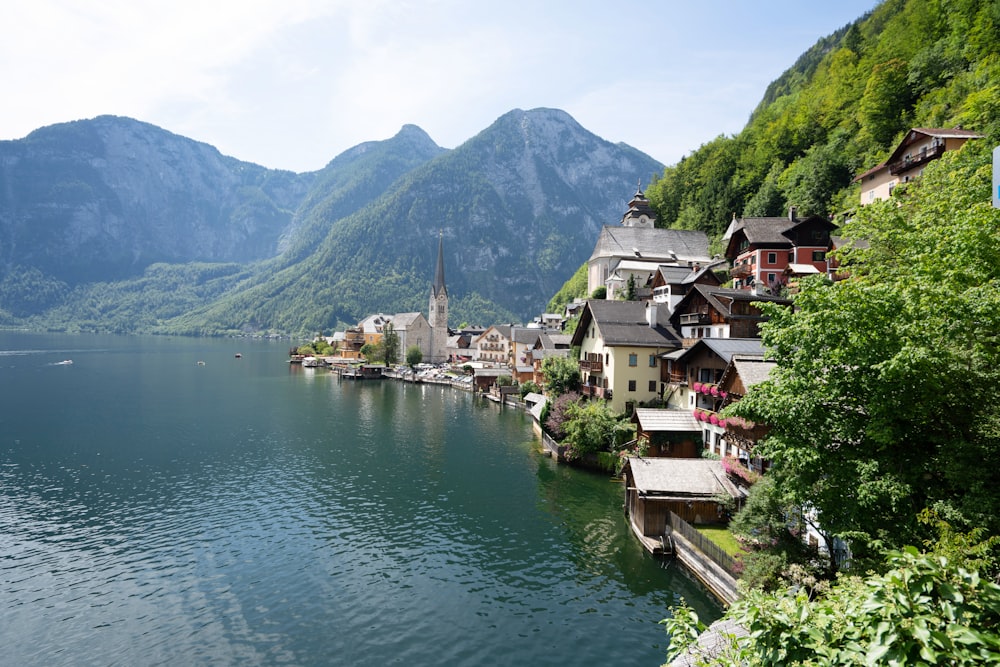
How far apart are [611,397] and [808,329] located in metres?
31.3

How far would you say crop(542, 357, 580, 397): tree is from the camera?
56.1m

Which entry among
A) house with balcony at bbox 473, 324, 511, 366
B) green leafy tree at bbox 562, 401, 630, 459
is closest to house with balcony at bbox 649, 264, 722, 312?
green leafy tree at bbox 562, 401, 630, 459

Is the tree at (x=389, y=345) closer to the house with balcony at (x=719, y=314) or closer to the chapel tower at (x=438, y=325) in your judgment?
the chapel tower at (x=438, y=325)

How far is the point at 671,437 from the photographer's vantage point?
133 feet

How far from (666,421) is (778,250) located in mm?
30084

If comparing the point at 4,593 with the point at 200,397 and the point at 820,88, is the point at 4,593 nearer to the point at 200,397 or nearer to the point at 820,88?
the point at 200,397

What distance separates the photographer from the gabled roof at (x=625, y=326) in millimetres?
48906

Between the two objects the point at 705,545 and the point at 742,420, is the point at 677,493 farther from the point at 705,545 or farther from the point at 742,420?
the point at 742,420

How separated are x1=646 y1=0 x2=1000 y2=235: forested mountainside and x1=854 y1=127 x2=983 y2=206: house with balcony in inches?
141

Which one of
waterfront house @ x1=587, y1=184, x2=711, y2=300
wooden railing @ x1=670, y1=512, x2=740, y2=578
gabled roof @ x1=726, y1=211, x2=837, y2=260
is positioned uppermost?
waterfront house @ x1=587, y1=184, x2=711, y2=300

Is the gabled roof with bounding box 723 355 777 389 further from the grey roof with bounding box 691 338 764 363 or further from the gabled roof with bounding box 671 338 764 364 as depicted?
the grey roof with bounding box 691 338 764 363

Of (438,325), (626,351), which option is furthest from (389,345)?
(626,351)

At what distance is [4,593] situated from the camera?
2570 cm

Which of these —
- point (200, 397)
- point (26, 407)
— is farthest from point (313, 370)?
point (26, 407)
